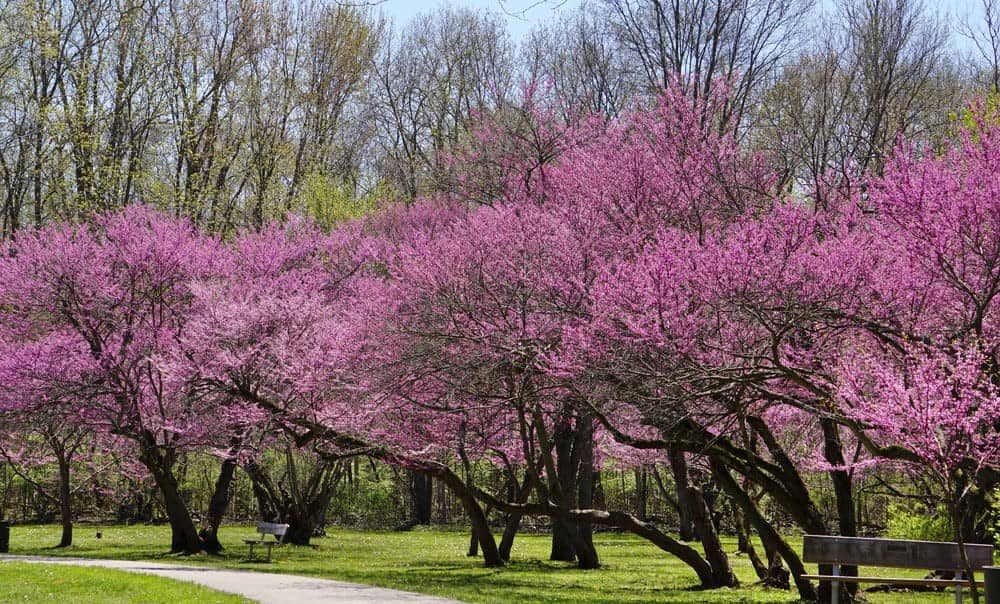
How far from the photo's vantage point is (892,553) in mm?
9258

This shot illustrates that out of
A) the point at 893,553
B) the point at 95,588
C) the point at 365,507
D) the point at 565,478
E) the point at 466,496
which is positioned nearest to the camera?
the point at 893,553

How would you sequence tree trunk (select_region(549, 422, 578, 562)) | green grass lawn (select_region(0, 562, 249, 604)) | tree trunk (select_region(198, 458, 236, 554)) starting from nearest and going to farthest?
green grass lawn (select_region(0, 562, 249, 604))
tree trunk (select_region(549, 422, 578, 562))
tree trunk (select_region(198, 458, 236, 554))

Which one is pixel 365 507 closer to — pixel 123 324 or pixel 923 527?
pixel 123 324

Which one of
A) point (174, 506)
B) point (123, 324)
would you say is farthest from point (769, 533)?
point (123, 324)

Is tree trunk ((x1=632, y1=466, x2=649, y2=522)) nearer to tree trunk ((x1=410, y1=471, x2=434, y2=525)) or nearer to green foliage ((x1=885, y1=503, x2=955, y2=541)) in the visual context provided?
tree trunk ((x1=410, y1=471, x2=434, y2=525))

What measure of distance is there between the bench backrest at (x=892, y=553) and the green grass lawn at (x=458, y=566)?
2.92 metres

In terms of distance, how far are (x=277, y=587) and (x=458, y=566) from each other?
603cm

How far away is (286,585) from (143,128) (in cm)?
1696

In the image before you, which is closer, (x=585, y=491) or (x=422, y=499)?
(x=585, y=491)

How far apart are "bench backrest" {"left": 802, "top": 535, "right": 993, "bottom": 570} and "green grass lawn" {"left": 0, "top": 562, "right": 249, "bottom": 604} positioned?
5392 millimetres

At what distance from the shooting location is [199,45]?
2767 centimetres

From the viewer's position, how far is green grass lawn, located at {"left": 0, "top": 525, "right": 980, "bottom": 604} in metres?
12.4

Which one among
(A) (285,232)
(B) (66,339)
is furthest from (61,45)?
(B) (66,339)

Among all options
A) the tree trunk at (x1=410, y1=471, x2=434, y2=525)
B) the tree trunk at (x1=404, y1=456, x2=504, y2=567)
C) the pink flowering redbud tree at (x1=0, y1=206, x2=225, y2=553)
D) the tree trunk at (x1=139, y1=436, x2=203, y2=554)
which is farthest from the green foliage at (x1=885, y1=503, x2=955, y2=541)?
the tree trunk at (x1=410, y1=471, x2=434, y2=525)
